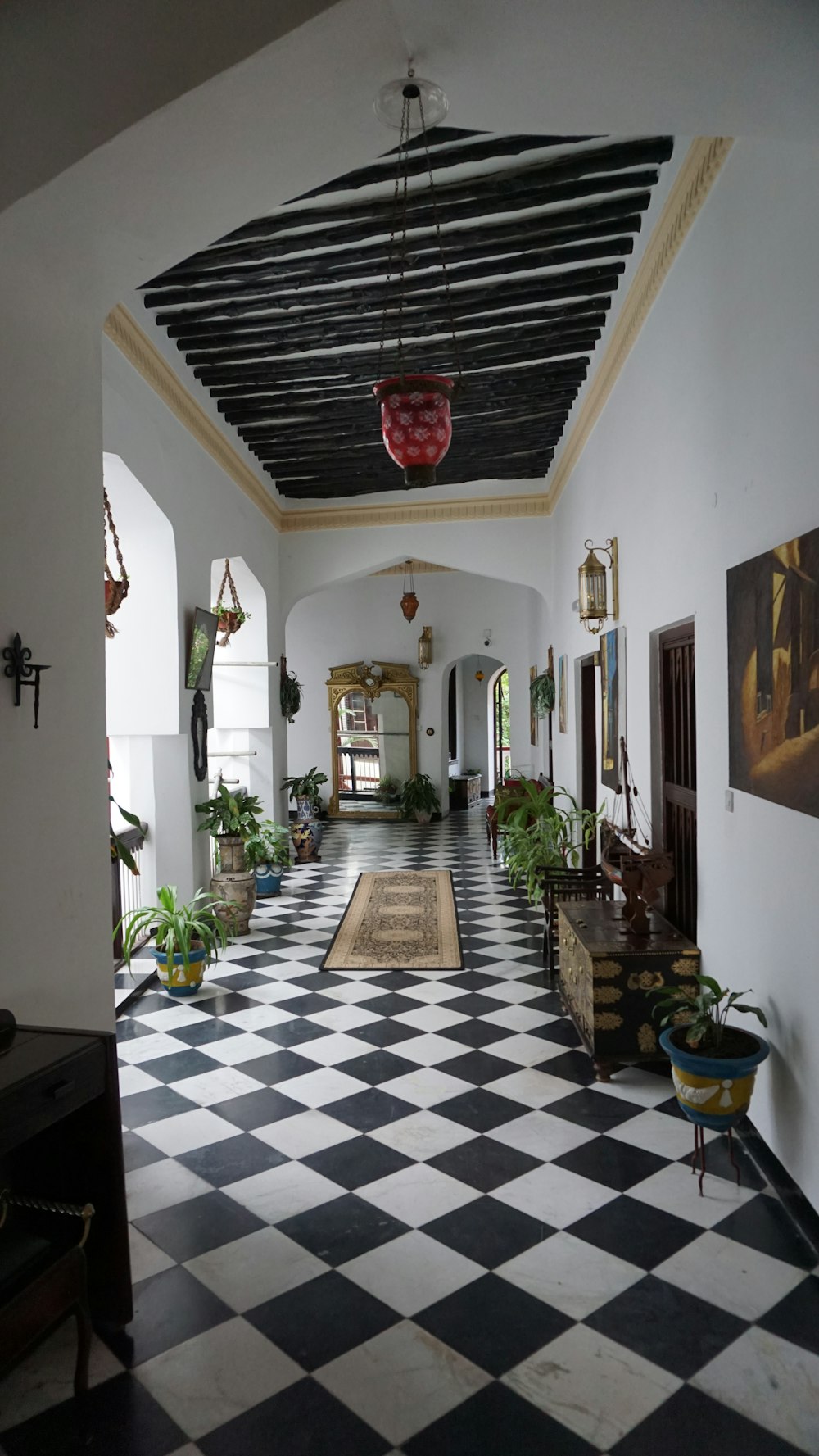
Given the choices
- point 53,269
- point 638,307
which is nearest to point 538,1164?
point 53,269

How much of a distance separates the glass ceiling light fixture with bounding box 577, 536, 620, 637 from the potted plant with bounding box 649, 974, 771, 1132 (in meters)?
3.21

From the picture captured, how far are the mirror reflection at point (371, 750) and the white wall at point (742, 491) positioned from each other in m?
9.38

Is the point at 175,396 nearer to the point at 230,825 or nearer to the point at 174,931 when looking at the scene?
the point at 230,825

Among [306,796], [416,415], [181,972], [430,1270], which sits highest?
[416,415]

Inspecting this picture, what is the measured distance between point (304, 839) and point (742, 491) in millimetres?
8070

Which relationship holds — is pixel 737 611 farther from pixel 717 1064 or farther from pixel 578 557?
pixel 578 557

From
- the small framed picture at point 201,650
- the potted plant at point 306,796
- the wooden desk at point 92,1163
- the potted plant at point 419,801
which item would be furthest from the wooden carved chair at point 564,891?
the potted plant at point 419,801

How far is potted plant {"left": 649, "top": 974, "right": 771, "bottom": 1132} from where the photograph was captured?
3.09 meters

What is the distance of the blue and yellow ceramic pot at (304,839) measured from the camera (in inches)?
421

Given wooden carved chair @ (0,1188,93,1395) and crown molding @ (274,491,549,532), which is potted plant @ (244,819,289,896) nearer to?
crown molding @ (274,491,549,532)

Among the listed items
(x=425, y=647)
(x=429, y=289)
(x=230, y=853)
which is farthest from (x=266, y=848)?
(x=425, y=647)

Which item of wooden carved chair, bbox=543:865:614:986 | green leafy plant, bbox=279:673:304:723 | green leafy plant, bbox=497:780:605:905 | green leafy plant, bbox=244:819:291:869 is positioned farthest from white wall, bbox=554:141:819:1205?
green leafy plant, bbox=279:673:304:723

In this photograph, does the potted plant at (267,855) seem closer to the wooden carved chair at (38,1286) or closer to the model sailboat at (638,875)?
the model sailboat at (638,875)

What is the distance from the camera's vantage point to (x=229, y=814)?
693cm
